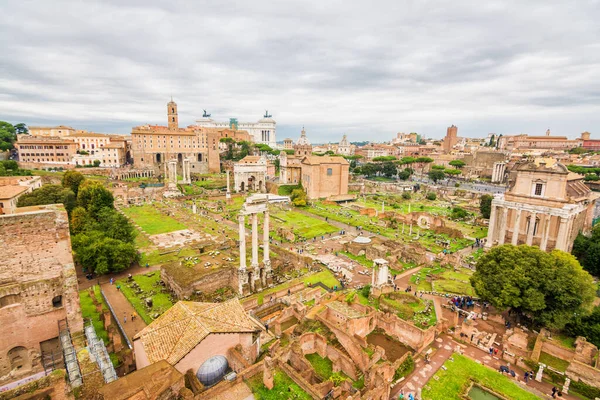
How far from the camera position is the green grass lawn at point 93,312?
Answer: 2095 cm

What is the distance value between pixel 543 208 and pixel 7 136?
380 feet

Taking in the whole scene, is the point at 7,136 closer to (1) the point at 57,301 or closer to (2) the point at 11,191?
(2) the point at 11,191

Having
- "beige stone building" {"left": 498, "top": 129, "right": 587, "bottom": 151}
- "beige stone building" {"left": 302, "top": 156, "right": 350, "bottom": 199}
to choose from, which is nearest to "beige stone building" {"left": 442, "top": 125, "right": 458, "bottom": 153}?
"beige stone building" {"left": 498, "top": 129, "right": 587, "bottom": 151}

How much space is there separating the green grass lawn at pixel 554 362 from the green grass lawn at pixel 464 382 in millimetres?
3448

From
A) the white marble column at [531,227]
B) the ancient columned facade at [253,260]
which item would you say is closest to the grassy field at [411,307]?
the ancient columned facade at [253,260]

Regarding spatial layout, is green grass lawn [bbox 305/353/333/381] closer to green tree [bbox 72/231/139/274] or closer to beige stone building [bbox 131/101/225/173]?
green tree [bbox 72/231/139/274]

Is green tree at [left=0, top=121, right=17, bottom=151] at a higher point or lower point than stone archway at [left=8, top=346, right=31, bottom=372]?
higher

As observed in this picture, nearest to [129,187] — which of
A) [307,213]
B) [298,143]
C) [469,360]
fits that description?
[307,213]

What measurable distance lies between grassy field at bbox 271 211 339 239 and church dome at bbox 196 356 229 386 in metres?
28.7

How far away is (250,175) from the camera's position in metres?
78.1

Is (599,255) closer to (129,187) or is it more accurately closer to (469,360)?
(469,360)

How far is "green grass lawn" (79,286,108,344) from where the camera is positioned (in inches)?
825

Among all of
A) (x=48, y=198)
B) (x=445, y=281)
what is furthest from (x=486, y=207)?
(x=48, y=198)

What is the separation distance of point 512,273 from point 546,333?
4.25 meters
